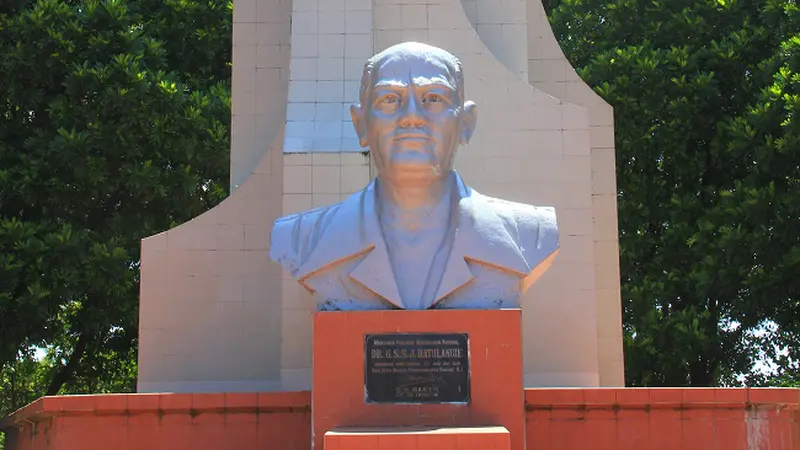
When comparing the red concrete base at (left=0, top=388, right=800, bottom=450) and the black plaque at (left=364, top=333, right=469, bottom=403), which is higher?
the black plaque at (left=364, top=333, right=469, bottom=403)

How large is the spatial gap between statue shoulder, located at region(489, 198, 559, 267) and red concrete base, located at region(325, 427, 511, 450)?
143cm

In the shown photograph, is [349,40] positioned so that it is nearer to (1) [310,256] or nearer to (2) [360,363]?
(1) [310,256]

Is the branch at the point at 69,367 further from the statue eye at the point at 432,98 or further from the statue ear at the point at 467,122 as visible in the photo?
the statue eye at the point at 432,98

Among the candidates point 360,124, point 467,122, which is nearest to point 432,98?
point 467,122

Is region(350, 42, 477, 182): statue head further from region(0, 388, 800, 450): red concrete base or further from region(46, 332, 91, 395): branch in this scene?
region(46, 332, 91, 395): branch

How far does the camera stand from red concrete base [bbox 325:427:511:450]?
607cm

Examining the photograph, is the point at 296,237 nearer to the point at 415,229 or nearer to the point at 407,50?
the point at 415,229

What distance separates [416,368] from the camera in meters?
6.71

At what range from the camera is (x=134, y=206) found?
15000mm

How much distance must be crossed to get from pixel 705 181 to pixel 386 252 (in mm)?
9690

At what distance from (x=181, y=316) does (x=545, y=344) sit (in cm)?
317

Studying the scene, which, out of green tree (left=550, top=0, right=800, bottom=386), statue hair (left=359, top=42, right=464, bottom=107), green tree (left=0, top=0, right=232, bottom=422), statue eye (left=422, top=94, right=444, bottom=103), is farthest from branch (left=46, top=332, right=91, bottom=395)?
statue eye (left=422, top=94, right=444, bottom=103)

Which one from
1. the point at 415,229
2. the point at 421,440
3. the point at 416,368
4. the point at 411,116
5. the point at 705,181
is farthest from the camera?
the point at 705,181

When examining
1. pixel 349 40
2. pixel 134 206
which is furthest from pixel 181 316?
pixel 134 206
